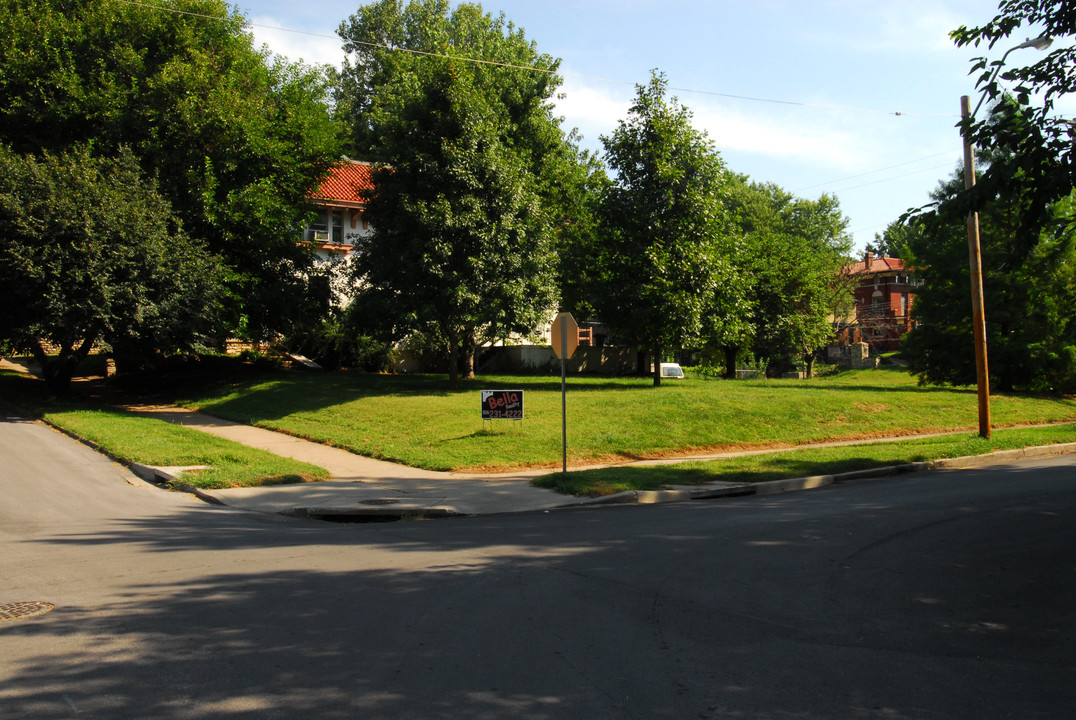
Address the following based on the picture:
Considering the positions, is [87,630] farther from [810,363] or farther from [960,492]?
[810,363]

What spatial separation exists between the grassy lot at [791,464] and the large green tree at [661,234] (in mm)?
8300

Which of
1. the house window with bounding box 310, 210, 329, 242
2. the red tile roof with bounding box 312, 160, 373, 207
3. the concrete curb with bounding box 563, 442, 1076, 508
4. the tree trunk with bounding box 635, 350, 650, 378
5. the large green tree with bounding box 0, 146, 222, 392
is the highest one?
the red tile roof with bounding box 312, 160, 373, 207

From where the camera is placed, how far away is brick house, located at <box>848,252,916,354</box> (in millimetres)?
59531

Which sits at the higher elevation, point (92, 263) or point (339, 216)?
point (339, 216)

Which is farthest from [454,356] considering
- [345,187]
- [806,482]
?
[345,187]

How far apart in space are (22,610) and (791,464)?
13.5m

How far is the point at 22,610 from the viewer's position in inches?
237

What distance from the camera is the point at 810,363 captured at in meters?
48.8

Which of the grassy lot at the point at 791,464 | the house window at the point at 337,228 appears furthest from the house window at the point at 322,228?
the grassy lot at the point at 791,464

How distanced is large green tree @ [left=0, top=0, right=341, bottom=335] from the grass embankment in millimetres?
6760

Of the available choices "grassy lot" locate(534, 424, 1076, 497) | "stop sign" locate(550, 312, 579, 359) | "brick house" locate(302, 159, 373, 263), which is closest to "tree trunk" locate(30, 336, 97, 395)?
"brick house" locate(302, 159, 373, 263)

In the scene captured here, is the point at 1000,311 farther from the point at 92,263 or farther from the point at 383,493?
the point at 92,263

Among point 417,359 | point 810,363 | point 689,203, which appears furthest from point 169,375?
point 810,363

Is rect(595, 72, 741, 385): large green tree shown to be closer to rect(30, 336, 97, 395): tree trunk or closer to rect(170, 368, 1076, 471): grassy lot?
rect(170, 368, 1076, 471): grassy lot
